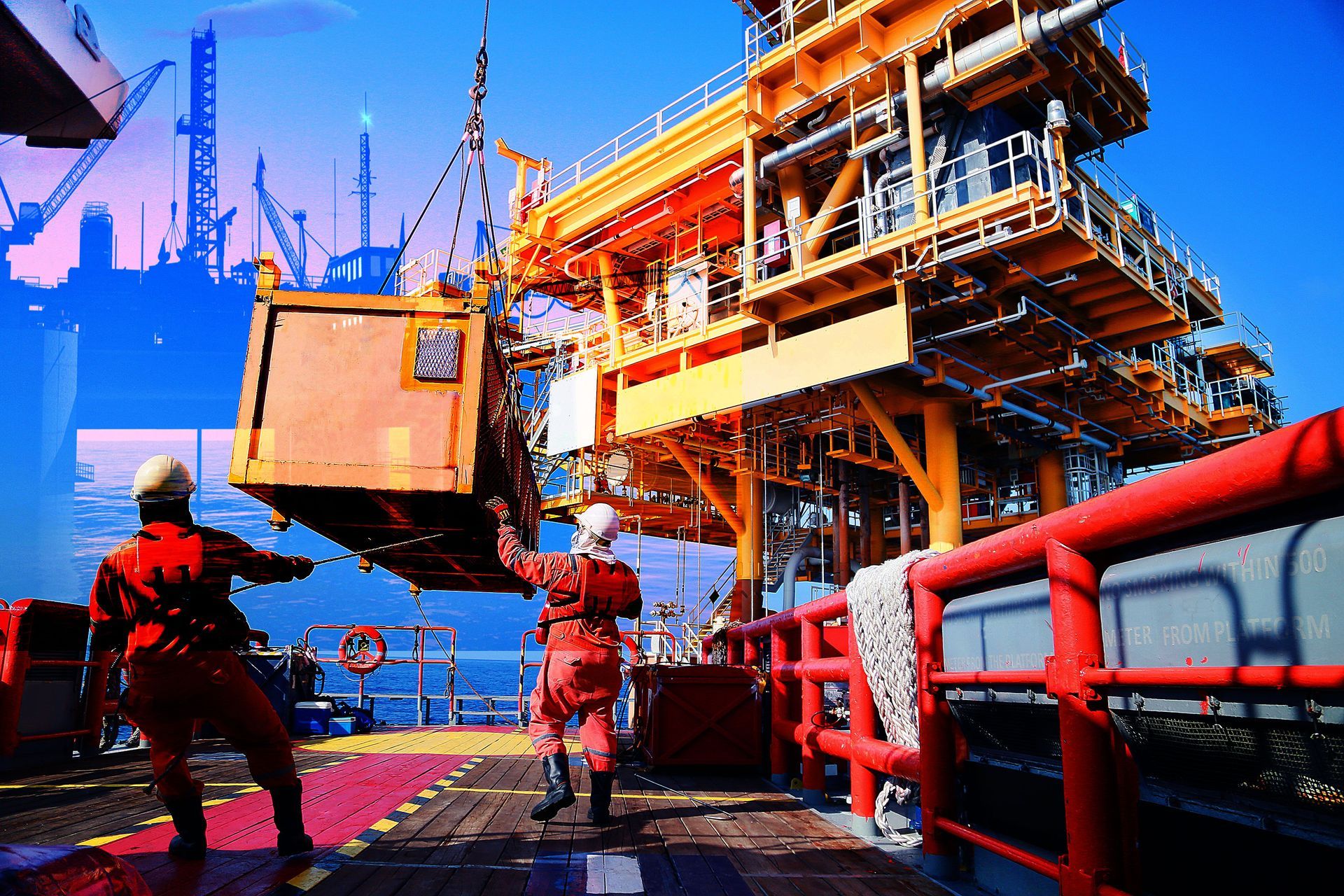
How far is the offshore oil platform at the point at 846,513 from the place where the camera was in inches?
85.7

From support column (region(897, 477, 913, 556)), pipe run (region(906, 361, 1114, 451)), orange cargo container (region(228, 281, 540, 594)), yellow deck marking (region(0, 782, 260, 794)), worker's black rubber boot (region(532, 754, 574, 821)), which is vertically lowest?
yellow deck marking (region(0, 782, 260, 794))

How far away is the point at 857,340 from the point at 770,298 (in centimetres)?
199

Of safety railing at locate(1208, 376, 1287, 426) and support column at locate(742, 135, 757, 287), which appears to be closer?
support column at locate(742, 135, 757, 287)

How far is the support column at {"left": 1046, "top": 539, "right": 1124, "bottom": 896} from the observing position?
7.44 feet

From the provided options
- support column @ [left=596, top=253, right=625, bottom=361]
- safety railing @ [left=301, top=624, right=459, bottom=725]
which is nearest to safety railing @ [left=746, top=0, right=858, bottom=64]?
support column @ [left=596, top=253, right=625, bottom=361]

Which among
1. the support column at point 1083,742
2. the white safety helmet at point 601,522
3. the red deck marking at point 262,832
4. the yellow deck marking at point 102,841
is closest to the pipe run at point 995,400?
the white safety helmet at point 601,522

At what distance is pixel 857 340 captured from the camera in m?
13.1

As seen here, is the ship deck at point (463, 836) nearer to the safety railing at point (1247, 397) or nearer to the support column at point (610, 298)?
the support column at point (610, 298)

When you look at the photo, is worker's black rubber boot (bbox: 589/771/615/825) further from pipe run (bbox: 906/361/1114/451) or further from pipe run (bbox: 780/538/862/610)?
pipe run (bbox: 780/538/862/610)

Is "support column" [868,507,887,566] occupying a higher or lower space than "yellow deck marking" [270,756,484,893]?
higher

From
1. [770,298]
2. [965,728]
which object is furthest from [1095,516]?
[770,298]

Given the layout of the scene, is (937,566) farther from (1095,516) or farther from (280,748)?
(280,748)

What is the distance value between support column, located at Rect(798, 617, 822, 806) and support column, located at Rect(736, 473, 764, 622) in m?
13.8

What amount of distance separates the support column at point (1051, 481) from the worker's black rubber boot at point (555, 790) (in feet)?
53.4
